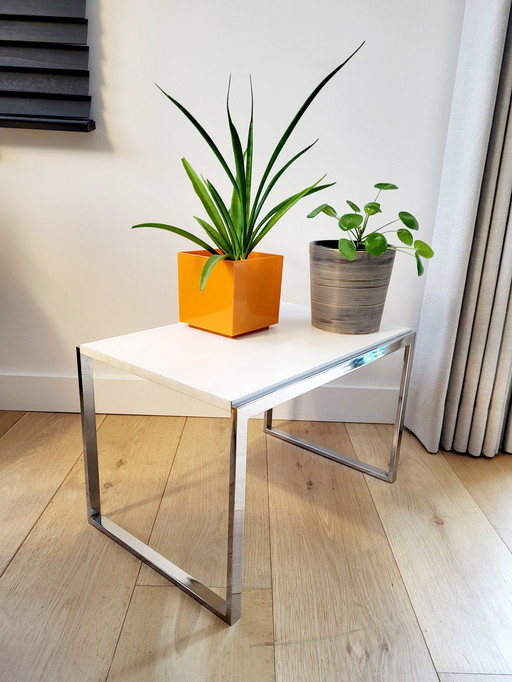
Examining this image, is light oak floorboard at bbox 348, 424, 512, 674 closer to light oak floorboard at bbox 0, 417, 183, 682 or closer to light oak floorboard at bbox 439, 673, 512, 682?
light oak floorboard at bbox 439, 673, 512, 682

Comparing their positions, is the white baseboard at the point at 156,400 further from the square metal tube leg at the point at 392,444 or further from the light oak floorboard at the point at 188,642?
the light oak floorboard at the point at 188,642

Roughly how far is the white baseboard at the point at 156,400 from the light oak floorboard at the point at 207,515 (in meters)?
0.15

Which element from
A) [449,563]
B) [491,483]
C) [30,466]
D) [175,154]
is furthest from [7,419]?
[491,483]

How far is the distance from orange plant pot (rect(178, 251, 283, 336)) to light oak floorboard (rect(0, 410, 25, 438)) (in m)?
0.81

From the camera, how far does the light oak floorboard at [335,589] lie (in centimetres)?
85

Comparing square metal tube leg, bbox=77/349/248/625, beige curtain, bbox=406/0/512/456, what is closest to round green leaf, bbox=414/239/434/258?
beige curtain, bbox=406/0/512/456

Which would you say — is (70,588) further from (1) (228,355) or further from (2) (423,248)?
(2) (423,248)

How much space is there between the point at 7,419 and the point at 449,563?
1320 millimetres

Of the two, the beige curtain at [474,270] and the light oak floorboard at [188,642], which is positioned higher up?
the beige curtain at [474,270]

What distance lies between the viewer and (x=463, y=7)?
145cm

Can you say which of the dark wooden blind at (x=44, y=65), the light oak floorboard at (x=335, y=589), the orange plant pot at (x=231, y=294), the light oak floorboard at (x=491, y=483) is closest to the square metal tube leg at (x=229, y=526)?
the light oak floorboard at (x=335, y=589)

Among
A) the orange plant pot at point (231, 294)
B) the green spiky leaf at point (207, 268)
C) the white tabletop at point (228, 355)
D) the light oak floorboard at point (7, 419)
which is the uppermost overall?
the green spiky leaf at point (207, 268)

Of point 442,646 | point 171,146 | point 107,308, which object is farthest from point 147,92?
point 442,646

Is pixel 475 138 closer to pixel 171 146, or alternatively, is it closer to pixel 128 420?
pixel 171 146
